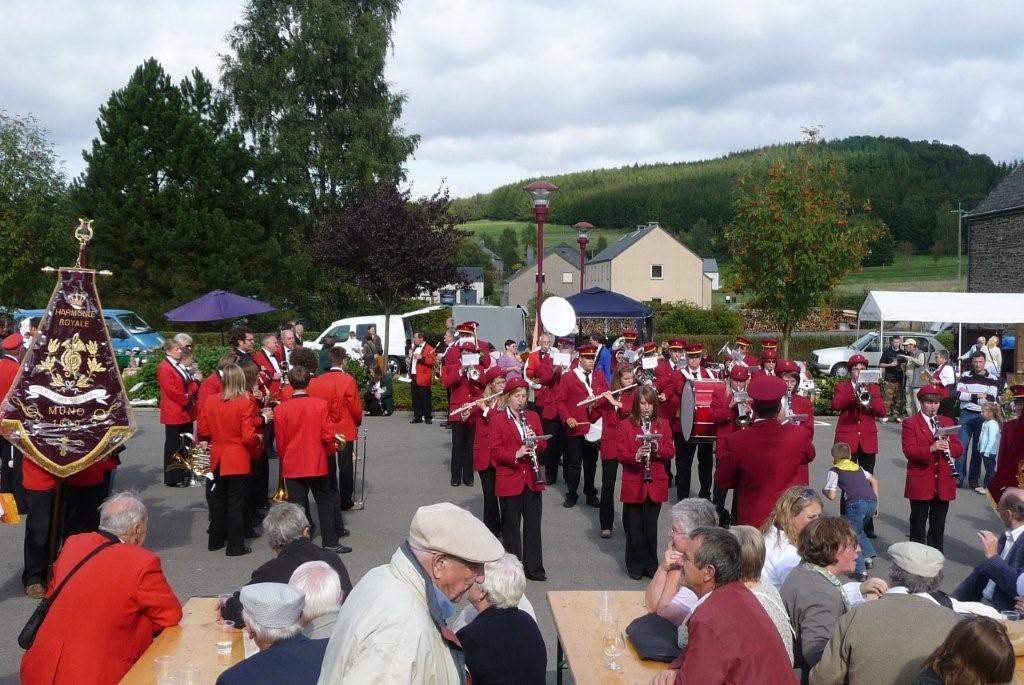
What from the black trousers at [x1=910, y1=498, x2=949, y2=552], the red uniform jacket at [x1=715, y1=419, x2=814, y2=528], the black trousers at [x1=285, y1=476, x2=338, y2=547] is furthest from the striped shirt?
the black trousers at [x1=285, y1=476, x2=338, y2=547]

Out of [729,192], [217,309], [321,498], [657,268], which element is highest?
[729,192]

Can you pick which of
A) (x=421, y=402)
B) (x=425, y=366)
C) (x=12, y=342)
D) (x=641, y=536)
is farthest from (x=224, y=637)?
(x=421, y=402)

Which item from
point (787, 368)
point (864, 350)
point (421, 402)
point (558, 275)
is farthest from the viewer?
point (558, 275)

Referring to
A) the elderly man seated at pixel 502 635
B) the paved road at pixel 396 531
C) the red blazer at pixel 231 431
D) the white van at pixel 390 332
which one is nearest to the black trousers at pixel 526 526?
the paved road at pixel 396 531

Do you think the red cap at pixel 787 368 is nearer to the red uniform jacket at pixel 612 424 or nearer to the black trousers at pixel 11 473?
the red uniform jacket at pixel 612 424

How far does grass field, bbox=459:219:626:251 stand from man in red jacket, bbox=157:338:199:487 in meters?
115

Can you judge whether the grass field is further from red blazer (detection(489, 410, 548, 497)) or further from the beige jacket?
the beige jacket

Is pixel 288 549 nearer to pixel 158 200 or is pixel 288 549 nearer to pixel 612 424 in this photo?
pixel 612 424

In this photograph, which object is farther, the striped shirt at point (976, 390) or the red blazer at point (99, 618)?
the striped shirt at point (976, 390)

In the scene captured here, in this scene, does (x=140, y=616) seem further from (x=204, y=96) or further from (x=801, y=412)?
(x=204, y=96)

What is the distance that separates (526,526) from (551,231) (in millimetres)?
140037

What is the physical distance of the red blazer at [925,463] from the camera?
9.03m

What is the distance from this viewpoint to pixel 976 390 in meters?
13.2

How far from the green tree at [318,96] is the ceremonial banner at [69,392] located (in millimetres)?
29044
